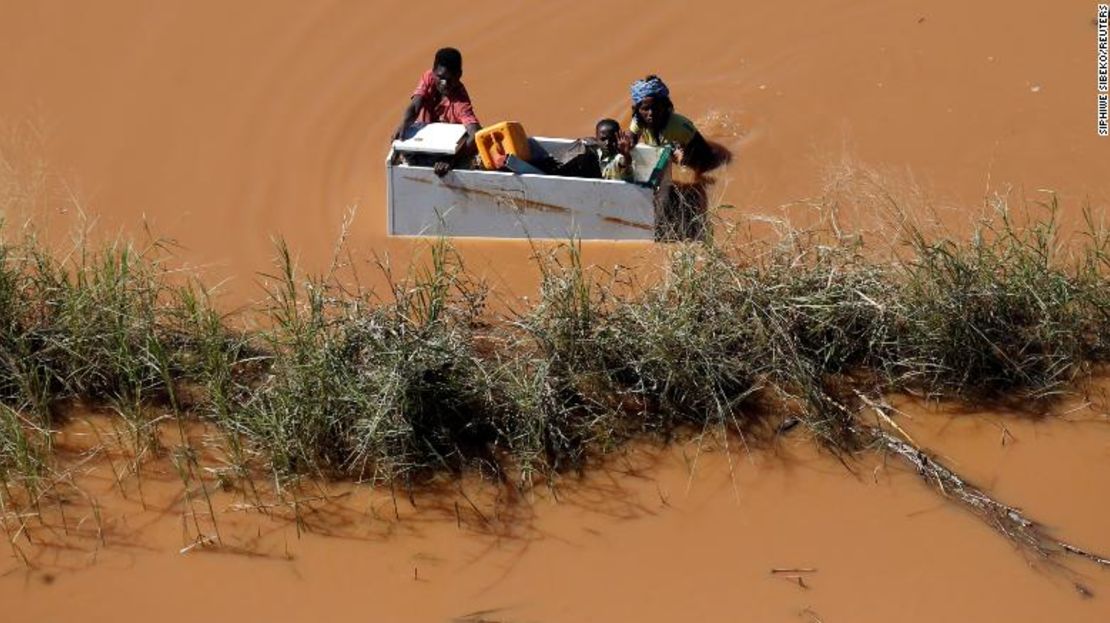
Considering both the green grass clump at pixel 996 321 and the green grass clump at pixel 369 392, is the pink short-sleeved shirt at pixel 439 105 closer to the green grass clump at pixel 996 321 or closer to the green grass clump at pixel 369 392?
the green grass clump at pixel 369 392

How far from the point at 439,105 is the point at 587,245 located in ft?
3.43

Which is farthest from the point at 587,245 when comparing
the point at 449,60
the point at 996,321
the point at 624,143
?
the point at 996,321

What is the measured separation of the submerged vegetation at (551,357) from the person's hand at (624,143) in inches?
32.8

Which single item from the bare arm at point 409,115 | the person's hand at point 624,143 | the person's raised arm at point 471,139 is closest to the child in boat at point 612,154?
the person's hand at point 624,143

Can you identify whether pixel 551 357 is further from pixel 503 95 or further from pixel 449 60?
pixel 503 95

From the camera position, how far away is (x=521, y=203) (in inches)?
228

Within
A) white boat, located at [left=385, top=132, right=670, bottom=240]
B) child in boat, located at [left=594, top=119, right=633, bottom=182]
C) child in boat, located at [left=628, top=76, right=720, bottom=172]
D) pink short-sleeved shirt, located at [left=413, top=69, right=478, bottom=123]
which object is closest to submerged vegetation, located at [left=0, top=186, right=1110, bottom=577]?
white boat, located at [left=385, top=132, right=670, bottom=240]

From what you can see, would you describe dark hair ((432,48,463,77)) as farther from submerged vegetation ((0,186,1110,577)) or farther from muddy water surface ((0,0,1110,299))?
submerged vegetation ((0,186,1110,577))

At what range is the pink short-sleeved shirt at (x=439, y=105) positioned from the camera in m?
6.24

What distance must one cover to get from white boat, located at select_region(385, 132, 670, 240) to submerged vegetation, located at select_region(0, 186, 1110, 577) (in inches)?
18.6

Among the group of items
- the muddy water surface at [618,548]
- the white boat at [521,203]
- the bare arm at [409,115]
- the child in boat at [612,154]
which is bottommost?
the muddy water surface at [618,548]

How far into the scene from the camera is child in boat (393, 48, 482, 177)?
616 centimetres

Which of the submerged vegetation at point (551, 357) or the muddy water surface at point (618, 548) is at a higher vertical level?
the submerged vegetation at point (551, 357)

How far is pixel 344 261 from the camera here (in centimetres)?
583
